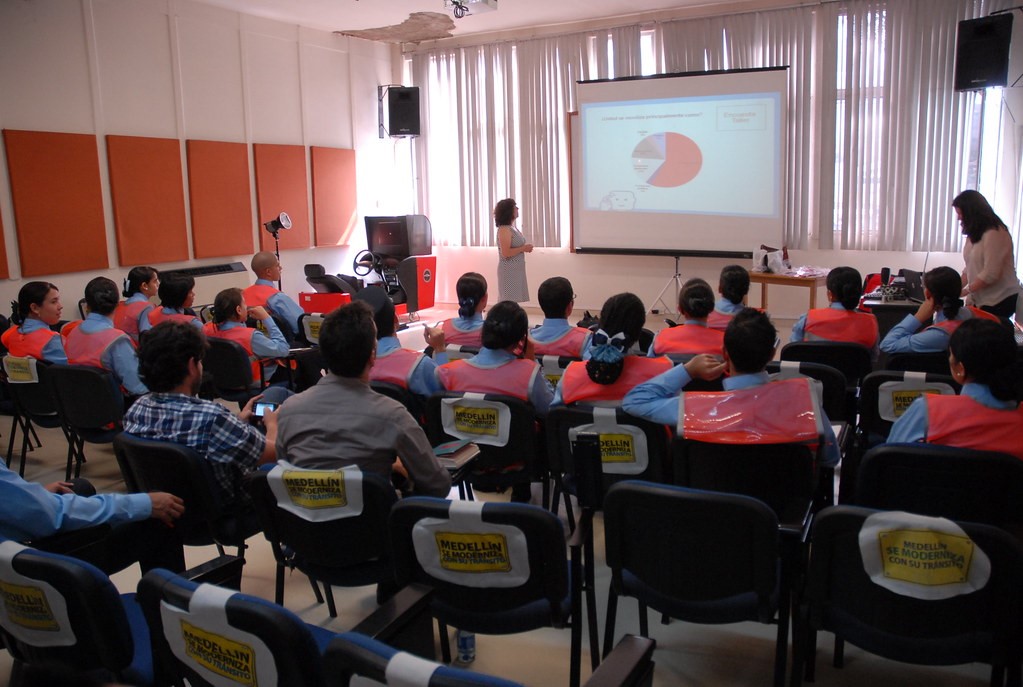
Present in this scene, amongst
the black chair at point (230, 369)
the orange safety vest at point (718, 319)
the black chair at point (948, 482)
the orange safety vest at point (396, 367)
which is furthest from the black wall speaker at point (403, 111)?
the black chair at point (948, 482)

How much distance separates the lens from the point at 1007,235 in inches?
196

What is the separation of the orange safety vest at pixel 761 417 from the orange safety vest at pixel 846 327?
183cm

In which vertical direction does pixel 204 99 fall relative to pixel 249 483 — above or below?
above

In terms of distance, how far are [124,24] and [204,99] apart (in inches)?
40.0

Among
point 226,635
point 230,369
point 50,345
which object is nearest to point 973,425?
point 226,635

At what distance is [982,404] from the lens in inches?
87.8

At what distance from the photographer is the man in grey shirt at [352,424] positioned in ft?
7.42

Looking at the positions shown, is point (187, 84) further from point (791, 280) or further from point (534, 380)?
point (534, 380)

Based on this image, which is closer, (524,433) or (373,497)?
(373,497)

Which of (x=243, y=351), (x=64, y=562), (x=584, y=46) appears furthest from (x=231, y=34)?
(x=64, y=562)

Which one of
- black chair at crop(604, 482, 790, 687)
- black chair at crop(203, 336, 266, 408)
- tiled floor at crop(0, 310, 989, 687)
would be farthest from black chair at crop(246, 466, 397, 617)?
black chair at crop(203, 336, 266, 408)

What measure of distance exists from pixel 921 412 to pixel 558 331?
1.93m

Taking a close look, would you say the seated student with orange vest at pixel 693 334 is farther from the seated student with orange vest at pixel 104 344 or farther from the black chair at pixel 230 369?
the seated student with orange vest at pixel 104 344

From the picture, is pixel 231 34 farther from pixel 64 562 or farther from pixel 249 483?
pixel 64 562
